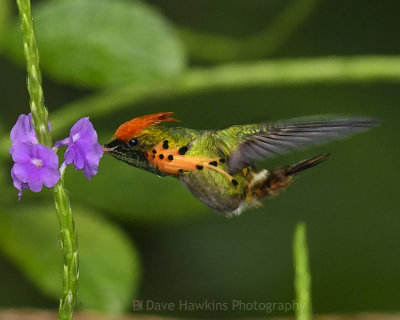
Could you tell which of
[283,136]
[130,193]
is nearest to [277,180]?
[283,136]

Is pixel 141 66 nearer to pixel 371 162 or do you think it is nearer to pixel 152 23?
pixel 152 23

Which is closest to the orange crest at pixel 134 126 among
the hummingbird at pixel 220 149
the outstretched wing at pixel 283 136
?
the hummingbird at pixel 220 149

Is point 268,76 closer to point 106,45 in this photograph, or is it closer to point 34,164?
point 106,45

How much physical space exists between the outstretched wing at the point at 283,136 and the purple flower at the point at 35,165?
8.8 inches

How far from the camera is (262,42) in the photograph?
6.79 ft

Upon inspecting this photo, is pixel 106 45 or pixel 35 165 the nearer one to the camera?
pixel 35 165

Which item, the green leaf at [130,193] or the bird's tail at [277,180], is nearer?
the bird's tail at [277,180]

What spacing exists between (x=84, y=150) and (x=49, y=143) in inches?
1.3

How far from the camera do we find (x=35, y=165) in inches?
25.8

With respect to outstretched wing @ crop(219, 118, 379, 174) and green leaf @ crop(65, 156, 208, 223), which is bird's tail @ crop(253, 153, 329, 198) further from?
green leaf @ crop(65, 156, 208, 223)

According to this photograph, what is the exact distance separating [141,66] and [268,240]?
97cm

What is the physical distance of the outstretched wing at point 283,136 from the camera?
79 cm

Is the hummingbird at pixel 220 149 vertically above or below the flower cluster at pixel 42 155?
above

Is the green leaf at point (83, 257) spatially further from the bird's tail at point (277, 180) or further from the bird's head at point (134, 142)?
the bird's head at point (134, 142)
